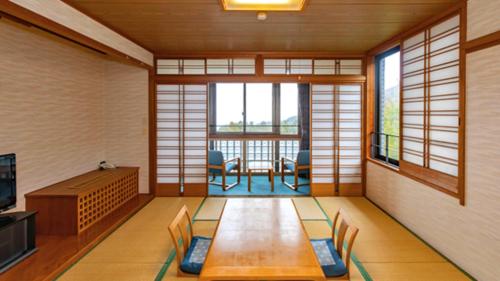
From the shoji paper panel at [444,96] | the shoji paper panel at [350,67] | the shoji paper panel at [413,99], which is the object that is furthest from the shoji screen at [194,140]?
the shoji paper panel at [444,96]

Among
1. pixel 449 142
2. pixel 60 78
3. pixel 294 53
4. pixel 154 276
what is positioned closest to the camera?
pixel 154 276

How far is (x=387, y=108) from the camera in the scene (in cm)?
502

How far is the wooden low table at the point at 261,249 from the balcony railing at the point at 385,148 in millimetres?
2520

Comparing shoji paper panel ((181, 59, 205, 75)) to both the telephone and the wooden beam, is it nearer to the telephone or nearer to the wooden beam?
the wooden beam

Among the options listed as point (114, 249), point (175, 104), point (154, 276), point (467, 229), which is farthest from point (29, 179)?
point (467, 229)

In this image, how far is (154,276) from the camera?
2723 mm

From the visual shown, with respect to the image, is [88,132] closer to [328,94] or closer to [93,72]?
[93,72]

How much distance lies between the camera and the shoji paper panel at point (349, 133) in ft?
18.1

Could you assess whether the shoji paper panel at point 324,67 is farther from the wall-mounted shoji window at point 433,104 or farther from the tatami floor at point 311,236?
the tatami floor at point 311,236

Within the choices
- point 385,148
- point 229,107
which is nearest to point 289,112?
point 229,107

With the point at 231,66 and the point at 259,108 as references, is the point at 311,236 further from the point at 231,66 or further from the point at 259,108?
the point at 259,108

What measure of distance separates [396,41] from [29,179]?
5146 mm

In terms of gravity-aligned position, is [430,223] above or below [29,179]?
below

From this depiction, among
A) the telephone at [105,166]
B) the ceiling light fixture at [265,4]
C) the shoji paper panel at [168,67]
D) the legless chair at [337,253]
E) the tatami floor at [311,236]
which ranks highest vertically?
the shoji paper panel at [168,67]
